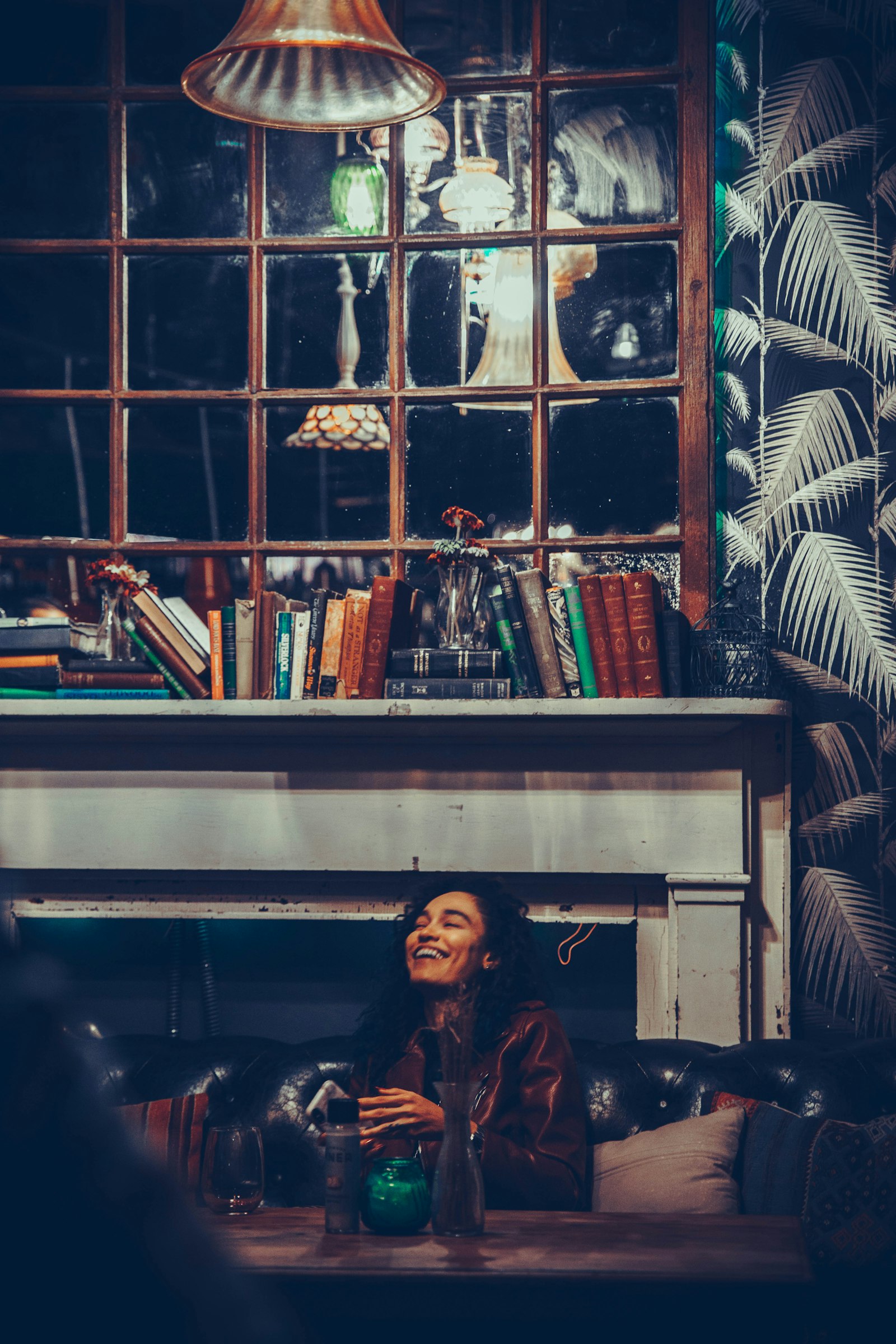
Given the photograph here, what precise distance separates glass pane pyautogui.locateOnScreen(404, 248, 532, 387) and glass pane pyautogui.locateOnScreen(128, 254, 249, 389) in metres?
0.41

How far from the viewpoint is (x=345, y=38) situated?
5.89 ft

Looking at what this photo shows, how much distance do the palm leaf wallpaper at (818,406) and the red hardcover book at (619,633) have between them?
1.30 feet

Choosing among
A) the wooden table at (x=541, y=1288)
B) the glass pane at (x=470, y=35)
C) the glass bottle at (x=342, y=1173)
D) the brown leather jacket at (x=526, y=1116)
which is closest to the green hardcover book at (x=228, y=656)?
the brown leather jacket at (x=526, y=1116)

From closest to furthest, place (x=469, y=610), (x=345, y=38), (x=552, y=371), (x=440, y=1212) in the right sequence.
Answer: (x=440, y=1212) < (x=345, y=38) < (x=469, y=610) < (x=552, y=371)

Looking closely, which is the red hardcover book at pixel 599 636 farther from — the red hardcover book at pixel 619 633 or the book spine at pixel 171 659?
the book spine at pixel 171 659

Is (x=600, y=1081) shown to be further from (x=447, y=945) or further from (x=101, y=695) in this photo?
(x=101, y=695)

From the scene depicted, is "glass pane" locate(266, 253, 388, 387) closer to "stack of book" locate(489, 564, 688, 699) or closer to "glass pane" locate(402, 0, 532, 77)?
"glass pane" locate(402, 0, 532, 77)

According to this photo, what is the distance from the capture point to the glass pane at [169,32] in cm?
297

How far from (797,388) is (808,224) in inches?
14.6

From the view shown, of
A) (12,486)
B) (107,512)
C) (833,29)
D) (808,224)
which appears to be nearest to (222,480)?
(107,512)

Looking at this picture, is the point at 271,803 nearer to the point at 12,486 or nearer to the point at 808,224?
the point at 12,486

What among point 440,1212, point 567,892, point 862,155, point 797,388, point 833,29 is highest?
point 833,29

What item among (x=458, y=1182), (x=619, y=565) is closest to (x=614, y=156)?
(x=619, y=565)

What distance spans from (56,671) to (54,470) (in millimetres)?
586
